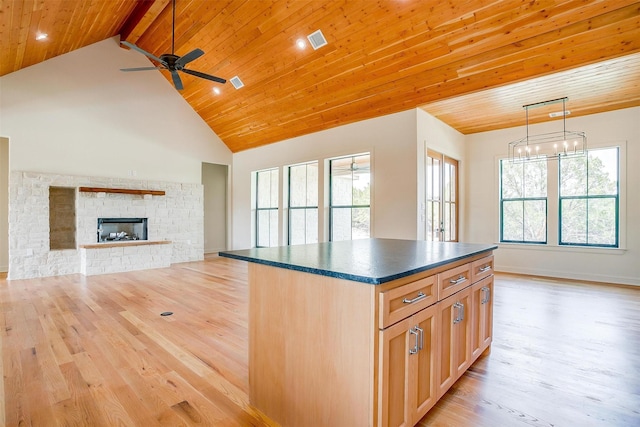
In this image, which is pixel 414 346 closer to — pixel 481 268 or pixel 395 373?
pixel 395 373

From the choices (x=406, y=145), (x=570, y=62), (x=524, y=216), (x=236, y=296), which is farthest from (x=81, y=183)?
(x=524, y=216)

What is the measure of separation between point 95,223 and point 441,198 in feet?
23.0

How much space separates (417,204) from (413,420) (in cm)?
393

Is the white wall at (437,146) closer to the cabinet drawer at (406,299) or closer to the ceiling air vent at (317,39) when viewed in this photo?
the ceiling air vent at (317,39)

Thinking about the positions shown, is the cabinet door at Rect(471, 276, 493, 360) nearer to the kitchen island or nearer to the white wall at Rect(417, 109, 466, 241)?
the kitchen island

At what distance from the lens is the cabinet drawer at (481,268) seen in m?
2.34

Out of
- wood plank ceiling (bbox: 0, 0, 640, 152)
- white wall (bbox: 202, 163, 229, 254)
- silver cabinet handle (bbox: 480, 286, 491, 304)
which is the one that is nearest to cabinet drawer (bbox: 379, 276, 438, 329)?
silver cabinet handle (bbox: 480, 286, 491, 304)

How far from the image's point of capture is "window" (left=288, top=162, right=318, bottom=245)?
7.05 m

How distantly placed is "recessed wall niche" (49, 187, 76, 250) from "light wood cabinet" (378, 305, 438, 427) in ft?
24.3

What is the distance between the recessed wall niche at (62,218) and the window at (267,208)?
398 centimetres

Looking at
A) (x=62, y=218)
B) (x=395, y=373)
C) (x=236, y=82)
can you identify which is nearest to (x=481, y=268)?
(x=395, y=373)

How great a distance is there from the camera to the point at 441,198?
6141 millimetres

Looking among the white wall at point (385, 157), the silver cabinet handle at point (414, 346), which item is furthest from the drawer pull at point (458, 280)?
the white wall at point (385, 157)

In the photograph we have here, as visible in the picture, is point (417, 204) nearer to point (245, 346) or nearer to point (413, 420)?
point (245, 346)
